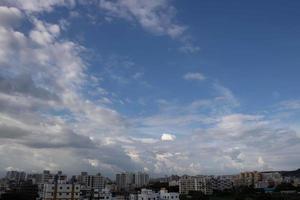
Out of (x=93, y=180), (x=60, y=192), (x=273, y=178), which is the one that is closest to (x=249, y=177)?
(x=273, y=178)

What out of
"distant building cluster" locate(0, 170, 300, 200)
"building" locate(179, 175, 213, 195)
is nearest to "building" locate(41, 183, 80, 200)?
"distant building cluster" locate(0, 170, 300, 200)

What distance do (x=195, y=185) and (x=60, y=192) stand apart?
59.6 m

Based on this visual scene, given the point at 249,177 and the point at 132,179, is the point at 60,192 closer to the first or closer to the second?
the point at 132,179

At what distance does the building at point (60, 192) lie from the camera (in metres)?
42.4

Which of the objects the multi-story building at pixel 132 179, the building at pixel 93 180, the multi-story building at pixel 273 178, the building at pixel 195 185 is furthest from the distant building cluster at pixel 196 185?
the multi-story building at pixel 132 179

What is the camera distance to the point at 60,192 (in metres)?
42.7

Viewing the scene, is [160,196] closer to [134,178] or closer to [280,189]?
[280,189]

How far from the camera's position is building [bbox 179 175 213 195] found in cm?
9600

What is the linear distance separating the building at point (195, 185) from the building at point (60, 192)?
56586 millimetres

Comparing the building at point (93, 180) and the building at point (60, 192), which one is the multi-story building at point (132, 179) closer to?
the building at point (93, 180)

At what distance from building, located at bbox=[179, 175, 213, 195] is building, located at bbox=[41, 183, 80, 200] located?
186ft

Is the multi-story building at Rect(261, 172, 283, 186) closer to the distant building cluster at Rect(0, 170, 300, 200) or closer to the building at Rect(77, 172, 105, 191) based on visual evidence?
the distant building cluster at Rect(0, 170, 300, 200)

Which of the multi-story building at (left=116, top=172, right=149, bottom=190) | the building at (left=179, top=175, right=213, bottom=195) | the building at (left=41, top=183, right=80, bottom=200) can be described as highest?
the multi-story building at (left=116, top=172, right=149, bottom=190)

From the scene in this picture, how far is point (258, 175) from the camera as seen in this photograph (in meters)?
144
